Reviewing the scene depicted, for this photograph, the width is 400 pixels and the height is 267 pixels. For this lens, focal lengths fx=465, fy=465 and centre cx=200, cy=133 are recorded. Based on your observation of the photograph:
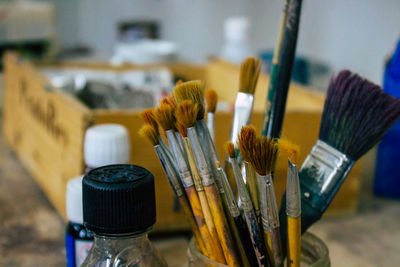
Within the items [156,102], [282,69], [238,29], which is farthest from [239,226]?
[238,29]

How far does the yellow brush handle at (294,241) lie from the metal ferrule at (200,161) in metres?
0.05

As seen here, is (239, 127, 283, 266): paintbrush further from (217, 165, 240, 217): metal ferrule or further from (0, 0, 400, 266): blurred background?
(0, 0, 400, 266): blurred background

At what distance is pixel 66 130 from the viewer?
0.53m

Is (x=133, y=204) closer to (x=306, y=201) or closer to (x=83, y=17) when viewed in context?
(x=306, y=201)

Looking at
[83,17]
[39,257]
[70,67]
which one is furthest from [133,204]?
[83,17]

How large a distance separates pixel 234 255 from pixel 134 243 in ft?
0.24

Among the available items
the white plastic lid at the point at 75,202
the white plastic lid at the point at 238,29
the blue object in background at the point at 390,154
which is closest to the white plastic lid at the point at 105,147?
the white plastic lid at the point at 75,202

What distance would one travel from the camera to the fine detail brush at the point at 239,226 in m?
0.28

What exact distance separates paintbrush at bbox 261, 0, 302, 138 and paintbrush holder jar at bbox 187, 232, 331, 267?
8 centimetres

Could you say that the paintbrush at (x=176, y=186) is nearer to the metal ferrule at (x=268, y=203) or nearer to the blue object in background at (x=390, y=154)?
the metal ferrule at (x=268, y=203)

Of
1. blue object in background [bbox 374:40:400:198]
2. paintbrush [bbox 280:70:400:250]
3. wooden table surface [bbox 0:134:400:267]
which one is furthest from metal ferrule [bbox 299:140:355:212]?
blue object in background [bbox 374:40:400:198]

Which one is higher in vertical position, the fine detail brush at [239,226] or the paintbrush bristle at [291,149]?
the paintbrush bristle at [291,149]

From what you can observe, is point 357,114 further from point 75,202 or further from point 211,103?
point 75,202

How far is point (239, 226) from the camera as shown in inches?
11.1
